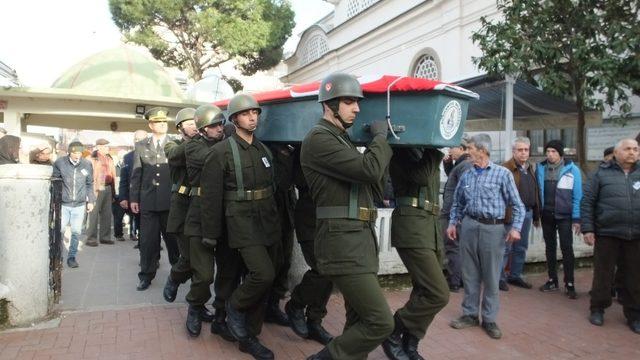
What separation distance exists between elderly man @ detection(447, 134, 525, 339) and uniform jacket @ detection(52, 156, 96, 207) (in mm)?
5299

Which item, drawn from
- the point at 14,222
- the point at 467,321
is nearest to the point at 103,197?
the point at 14,222

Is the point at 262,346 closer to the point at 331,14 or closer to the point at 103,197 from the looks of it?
the point at 103,197

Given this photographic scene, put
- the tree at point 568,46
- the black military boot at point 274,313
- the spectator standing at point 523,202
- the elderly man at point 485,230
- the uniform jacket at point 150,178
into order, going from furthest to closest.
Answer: the tree at point 568,46 → the spectator standing at point 523,202 → the uniform jacket at point 150,178 → the black military boot at point 274,313 → the elderly man at point 485,230

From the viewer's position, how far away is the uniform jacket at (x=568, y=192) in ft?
19.4

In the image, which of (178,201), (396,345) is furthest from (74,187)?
(396,345)

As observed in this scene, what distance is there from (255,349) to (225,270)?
0.76 meters

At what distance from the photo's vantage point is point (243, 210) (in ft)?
12.9

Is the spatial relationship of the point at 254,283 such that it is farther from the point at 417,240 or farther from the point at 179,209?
the point at 179,209

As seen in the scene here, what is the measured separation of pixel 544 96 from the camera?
9406 mm

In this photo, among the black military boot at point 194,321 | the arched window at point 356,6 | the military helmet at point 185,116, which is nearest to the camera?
the black military boot at point 194,321

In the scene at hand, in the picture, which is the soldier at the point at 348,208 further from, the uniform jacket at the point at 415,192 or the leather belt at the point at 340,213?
the uniform jacket at the point at 415,192

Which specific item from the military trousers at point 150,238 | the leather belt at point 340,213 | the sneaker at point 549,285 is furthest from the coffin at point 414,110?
the sneaker at point 549,285

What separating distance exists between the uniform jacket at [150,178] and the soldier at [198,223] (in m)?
1.37

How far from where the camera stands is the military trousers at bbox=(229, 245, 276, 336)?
12.6 ft
